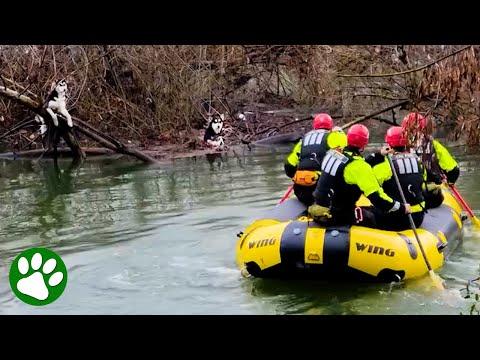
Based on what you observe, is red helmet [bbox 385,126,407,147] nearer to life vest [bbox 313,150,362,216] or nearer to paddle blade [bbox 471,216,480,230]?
life vest [bbox 313,150,362,216]

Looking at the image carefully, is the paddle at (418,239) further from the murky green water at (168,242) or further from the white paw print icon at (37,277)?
the white paw print icon at (37,277)

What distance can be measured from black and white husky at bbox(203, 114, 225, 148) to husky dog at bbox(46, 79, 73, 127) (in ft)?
9.42

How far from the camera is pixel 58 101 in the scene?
10.4 metres

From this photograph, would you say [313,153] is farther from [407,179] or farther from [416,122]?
[416,122]

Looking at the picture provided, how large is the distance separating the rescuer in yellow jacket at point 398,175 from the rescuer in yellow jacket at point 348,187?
234mm

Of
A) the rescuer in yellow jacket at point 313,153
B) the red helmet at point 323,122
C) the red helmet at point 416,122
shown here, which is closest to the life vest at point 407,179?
the rescuer in yellow jacket at point 313,153

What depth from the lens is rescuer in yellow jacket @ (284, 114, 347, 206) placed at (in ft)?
19.7

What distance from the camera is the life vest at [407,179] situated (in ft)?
17.5

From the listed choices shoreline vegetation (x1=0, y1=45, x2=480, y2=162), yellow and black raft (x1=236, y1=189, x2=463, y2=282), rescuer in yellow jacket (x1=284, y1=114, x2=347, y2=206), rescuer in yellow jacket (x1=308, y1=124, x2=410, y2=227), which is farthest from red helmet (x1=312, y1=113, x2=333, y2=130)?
shoreline vegetation (x1=0, y1=45, x2=480, y2=162)

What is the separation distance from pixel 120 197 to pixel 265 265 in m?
4.35

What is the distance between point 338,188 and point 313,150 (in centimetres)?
106

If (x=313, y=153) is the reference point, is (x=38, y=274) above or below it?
below

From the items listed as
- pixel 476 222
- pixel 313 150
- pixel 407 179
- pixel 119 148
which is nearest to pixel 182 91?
pixel 119 148
